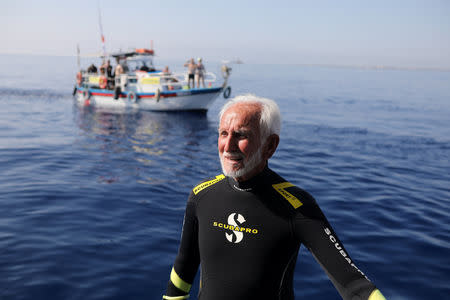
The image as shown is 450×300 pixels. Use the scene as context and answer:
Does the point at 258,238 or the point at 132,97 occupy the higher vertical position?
the point at 258,238

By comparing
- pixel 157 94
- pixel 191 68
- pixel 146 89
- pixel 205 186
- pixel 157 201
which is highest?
pixel 191 68

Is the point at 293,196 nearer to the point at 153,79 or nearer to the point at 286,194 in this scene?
the point at 286,194

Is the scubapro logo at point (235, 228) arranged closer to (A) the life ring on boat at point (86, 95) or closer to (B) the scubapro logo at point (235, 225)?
(B) the scubapro logo at point (235, 225)

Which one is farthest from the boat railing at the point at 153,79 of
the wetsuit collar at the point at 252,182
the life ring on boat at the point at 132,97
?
the wetsuit collar at the point at 252,182

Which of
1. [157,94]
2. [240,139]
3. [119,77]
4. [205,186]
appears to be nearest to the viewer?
[240,139]

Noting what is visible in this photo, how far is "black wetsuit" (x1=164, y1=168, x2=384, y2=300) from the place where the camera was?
1.80 meters

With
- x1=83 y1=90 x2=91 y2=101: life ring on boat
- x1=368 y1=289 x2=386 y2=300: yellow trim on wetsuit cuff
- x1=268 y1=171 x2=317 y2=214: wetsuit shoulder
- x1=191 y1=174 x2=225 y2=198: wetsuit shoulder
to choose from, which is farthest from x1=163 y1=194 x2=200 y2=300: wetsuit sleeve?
x1=83 y1=90 x2=91 y2=101: life ring on boat

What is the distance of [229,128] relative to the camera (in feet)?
6.07

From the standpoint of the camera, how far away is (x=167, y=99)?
22188 mm

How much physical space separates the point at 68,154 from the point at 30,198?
459cm

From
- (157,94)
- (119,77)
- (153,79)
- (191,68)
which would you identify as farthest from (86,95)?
(191,68)

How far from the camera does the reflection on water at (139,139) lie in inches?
412

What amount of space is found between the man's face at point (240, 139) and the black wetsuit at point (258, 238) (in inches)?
6.2

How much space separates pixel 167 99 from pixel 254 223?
825 inches
